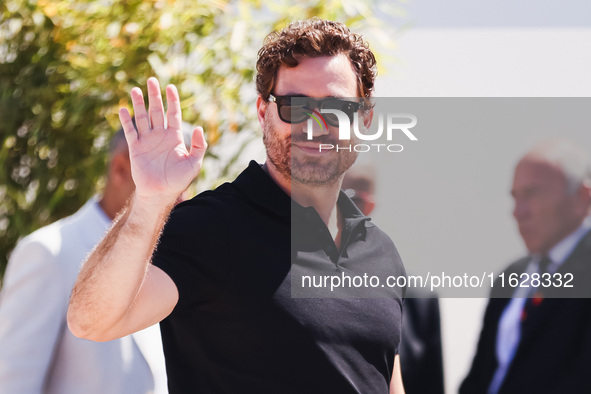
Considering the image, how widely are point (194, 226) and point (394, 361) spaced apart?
26.1 inches

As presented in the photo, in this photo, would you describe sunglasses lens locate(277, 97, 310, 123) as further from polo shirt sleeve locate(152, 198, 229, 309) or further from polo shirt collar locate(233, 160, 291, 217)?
polo shirt sleeve locate(152, 198, 229, 309)

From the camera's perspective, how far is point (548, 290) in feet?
6.86

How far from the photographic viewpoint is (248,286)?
58.6 inches

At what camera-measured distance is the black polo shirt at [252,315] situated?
1470mm

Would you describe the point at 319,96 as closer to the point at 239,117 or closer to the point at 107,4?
the point at 239,117

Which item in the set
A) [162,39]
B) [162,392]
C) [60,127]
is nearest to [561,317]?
[162,392]

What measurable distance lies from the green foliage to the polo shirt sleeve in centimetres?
161

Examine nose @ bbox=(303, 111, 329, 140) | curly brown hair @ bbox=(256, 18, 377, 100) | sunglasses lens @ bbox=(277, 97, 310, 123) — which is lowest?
nose @ bbox=(303, 111, 329, 140)

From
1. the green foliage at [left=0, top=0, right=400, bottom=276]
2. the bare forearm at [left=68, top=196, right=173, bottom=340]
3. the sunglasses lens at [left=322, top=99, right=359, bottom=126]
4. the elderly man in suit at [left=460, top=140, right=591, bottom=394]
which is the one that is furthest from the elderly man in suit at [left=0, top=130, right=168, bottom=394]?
the green foliage at [left=0, top=0, right=400, bottom=276]

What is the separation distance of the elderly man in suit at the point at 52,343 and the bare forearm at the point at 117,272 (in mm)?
524

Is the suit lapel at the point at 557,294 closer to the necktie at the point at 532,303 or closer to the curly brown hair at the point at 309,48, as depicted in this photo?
the necktie at the point at 532,303

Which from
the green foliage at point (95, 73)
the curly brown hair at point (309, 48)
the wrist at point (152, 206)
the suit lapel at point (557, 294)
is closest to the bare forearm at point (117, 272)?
the wrist at point (152, 206)

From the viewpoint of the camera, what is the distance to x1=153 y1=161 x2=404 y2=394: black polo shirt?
147cm

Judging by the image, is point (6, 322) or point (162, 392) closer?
point (6, 322)
